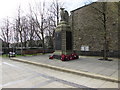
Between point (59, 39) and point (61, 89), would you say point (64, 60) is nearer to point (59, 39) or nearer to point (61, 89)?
point (59, 39)

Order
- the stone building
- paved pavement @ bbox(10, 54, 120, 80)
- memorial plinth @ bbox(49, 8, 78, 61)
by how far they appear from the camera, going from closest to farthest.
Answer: paved pavement @ bbox(10, 54, 120, 80) → memorial plinth @ bbox(49, 8, 78, 61) → the stone building

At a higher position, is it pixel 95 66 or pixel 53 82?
pixel 95 66

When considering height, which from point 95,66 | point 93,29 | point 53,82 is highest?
point 93,29

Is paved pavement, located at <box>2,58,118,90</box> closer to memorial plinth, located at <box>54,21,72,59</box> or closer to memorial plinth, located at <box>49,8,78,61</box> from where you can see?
memorial plinth, located at <box>49,8,78,61</box>

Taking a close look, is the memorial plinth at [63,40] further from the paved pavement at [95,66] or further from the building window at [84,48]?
the building window at [84,48]

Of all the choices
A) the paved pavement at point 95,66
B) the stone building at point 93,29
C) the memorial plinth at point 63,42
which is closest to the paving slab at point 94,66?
the paved pavement at point 95,66

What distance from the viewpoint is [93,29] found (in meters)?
14.1

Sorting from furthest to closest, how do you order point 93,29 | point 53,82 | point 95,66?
point 93,29, point 95,66, point 53,82

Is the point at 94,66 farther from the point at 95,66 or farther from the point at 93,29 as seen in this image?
the point at 93,29

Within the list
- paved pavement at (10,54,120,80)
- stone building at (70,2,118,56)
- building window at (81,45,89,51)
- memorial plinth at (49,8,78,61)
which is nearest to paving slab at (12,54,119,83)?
paved pavement at (10,54,120,80)

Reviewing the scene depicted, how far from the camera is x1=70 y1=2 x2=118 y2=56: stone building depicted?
40.3 feet

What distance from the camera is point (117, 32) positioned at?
476 inches

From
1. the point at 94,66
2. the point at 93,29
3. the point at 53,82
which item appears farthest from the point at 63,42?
the point at 53,82

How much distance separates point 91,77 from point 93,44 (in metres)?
9.83
